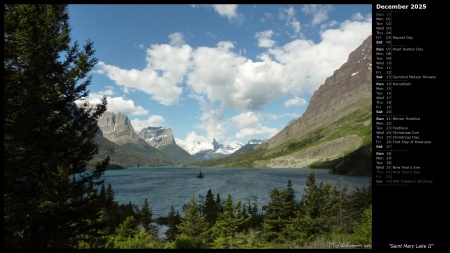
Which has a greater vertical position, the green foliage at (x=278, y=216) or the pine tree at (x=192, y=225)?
the green foliage at (x=278, y=216)

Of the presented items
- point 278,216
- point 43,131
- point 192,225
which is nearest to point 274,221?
point 278,216

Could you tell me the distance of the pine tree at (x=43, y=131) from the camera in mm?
11789

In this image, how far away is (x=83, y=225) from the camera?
14.4 metres

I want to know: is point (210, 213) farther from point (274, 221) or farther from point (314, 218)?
point (314, 218)

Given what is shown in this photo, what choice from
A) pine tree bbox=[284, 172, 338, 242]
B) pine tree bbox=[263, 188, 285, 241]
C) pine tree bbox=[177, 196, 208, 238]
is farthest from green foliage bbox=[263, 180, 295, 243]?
pine tree bbox=[177, 196, 208, 238]

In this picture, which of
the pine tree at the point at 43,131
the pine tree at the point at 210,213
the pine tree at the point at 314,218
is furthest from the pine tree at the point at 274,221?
the pine tree at the point at 43,131

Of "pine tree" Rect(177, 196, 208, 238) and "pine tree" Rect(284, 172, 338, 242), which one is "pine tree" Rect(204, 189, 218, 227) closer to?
"pine tree" Rect(177, 196, 208, 238)

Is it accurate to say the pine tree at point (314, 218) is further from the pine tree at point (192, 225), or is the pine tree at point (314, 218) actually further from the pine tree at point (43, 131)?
the pine tree at point (43, 131)

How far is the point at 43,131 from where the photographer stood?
1249 cm

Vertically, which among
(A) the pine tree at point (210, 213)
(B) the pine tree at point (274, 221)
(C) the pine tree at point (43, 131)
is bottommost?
(A) the pine tree at point (210, 213)

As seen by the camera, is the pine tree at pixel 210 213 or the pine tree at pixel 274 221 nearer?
the pine tree at pixel 274 221

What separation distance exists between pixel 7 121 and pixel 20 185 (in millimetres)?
2676
